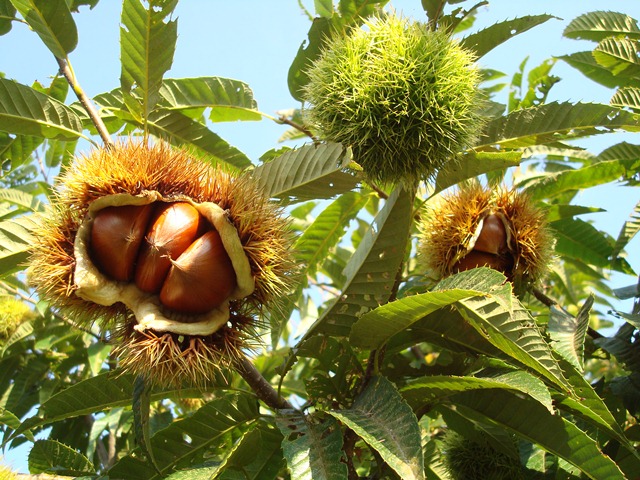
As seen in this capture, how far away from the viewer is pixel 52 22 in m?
1.76

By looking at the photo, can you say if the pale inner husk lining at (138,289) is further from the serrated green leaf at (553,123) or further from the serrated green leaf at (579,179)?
the serrated green leaf at (579,179)

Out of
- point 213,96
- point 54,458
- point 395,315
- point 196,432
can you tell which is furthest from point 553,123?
point 54,458

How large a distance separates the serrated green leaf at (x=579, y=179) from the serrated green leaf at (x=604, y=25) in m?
0.56

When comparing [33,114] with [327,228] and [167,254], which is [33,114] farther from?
[327,228]

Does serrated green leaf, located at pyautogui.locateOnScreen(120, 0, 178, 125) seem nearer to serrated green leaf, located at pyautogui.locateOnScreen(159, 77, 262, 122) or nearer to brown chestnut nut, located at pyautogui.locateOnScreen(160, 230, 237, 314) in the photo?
serrated green leaf, located at pyautogui.locateOnScreen(159, 77, 262, 122)

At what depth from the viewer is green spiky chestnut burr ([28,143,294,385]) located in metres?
1.35

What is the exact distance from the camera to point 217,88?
84.8 inches

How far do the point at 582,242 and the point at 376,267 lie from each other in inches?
50.9

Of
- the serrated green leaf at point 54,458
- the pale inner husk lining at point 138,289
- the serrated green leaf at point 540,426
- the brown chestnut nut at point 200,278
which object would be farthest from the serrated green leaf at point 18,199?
the serrated green leaf at point 540,426

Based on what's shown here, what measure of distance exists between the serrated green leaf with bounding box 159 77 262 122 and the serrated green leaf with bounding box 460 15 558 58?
784mm

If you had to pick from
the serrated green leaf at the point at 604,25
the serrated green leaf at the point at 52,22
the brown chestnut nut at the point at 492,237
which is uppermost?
the serrated green leaf at the point at 604,25

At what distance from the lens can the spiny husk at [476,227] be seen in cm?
194

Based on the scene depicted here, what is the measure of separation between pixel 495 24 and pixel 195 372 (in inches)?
53.8

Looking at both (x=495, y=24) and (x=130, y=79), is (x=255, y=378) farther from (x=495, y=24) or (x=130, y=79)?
(x=495, y=24)
